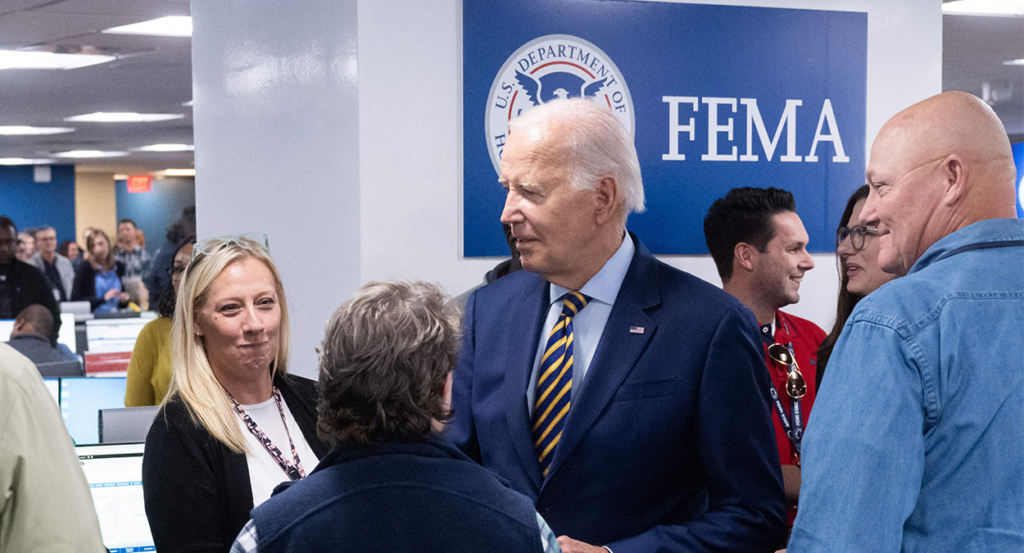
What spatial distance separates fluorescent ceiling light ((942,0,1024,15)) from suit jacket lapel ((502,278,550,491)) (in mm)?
4927

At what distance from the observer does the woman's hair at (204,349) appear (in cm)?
188

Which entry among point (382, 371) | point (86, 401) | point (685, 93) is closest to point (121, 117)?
point (86, 401)

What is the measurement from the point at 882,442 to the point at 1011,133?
16.4 metres

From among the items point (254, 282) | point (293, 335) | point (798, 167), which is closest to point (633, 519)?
point (254, 282)

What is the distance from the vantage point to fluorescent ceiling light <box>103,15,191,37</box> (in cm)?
564

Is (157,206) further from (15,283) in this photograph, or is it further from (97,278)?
(15,283)

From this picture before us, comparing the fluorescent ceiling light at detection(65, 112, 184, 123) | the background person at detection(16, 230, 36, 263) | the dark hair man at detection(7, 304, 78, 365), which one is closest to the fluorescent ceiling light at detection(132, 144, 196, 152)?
the background person at detection(16, 230, 36, 263)

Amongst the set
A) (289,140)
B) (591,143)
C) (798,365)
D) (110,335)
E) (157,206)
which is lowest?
(110,335)

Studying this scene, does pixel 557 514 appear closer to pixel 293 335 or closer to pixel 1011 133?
pixel 293 335

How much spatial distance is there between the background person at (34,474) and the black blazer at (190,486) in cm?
25

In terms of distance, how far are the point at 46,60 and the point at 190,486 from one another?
6404 mm

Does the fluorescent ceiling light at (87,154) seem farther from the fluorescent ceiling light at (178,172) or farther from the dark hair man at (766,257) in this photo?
the dark hair man at (766,257)

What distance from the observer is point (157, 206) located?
859 inches

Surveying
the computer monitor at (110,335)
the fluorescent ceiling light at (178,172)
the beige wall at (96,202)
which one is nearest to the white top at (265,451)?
the computer monitor at (110,335)
